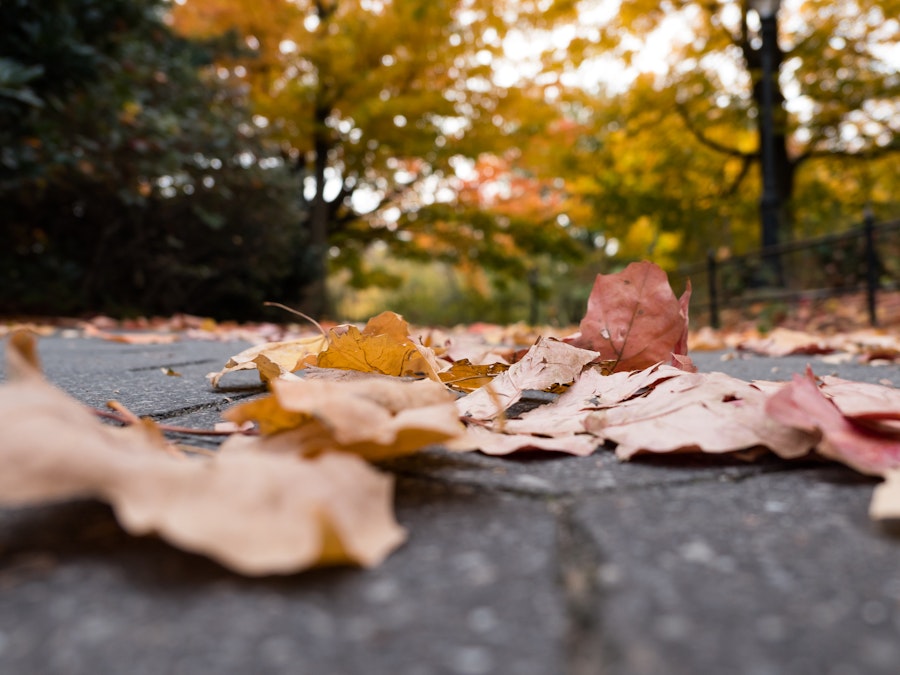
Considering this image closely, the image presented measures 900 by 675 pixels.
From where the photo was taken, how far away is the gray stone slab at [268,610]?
12.4 inches

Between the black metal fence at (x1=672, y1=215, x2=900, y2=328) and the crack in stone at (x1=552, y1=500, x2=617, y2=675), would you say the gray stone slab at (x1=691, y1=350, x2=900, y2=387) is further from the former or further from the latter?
the black metal fence at (x1=672, y1=215, x2=900, y2=328)

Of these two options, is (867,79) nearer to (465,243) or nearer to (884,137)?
(884,137)

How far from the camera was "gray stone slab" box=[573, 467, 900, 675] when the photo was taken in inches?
12.5

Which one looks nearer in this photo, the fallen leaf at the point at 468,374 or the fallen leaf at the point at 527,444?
the fallen leaf at the point at 527,444

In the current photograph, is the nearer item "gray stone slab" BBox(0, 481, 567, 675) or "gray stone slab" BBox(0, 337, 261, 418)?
"gray stone slab" BBox(0, 481, 567, 675)

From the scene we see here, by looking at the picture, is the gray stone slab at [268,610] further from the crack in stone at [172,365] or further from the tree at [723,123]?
the tree at [723,123]

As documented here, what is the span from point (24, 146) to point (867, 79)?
8.50 m

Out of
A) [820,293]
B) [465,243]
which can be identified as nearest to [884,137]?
[820,293]

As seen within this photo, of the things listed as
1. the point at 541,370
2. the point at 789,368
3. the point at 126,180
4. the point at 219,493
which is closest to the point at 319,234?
the point at 126,180

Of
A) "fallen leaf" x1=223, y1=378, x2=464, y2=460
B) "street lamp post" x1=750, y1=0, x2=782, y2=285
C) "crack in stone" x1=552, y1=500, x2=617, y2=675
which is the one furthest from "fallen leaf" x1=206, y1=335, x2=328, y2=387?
"street lamp post" x1=750, y1=0, x2=782, y2=285

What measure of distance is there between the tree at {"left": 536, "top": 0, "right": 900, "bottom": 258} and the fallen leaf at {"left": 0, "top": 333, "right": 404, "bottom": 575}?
25.9ft

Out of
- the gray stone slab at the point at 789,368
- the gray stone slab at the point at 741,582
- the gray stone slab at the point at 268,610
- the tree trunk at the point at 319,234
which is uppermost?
the tree trunk at the point at 319,234

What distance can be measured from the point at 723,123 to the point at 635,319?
8582 mm

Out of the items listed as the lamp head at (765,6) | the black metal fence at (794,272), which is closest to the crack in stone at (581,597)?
the black metal fence at (794,272)
